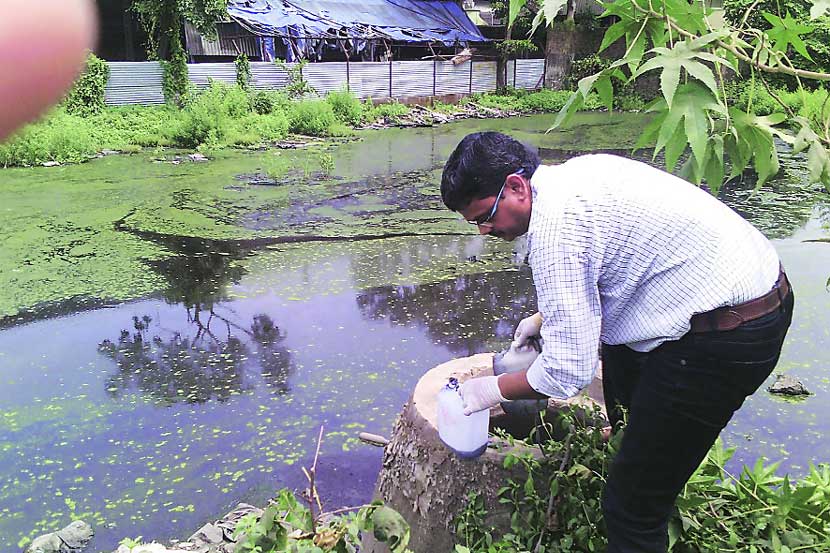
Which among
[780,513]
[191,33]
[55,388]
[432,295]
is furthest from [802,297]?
[191,33]

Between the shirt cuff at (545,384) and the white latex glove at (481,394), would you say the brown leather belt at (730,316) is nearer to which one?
the shirt cuff at (545,384)

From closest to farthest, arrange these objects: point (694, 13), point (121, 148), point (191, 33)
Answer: point (694, 13)
point (121, 148)
point (191, 33)

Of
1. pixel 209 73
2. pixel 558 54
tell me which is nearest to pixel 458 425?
pixel 209 73

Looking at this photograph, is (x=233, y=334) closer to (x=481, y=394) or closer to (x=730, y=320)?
(x=481, y=394)

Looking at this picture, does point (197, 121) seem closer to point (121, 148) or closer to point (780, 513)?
point (121, 148)

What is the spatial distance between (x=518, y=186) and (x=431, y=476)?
34.3 inches

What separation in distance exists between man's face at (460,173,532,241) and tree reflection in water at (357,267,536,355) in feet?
7.50

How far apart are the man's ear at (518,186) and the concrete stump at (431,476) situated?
72cm

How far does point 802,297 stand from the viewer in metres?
4.46

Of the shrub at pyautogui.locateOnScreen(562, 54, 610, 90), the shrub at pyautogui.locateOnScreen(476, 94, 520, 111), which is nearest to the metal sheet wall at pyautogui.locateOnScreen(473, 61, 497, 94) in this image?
the shrub at pyautogui.locateOnScreen(476, 94, 520, 111)

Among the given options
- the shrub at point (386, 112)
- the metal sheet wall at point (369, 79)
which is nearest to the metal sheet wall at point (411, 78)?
the metal sheet wall at point (369, 79)

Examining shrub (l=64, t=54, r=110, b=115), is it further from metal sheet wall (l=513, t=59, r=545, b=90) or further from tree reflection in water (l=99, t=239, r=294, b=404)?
metal sheet wall (l=513, t=59, r=545, b=90)

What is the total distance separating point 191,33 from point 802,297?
11.9 metres

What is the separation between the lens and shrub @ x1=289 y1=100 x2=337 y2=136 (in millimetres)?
10859
